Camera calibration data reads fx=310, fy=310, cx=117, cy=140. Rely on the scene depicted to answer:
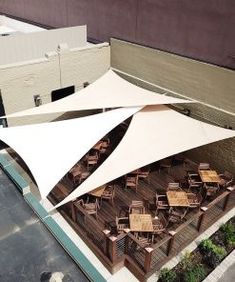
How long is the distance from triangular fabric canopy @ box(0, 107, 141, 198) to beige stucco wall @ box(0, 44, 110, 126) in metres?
3.58

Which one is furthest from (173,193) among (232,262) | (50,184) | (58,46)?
(58,46)

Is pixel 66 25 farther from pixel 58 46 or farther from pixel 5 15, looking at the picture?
pixel 5 15

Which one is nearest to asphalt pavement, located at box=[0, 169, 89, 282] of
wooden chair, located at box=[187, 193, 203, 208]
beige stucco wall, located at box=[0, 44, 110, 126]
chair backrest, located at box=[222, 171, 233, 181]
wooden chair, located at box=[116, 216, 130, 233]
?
wooden chair, located at box=[116, 216, 130, 233]

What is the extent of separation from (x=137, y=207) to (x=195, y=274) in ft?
10.1

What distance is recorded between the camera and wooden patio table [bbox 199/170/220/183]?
42.1 ft

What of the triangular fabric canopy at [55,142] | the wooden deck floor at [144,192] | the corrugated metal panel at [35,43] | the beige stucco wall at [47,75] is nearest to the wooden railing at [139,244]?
the wooden deck floor at [144,192]

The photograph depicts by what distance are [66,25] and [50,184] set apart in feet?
44.5

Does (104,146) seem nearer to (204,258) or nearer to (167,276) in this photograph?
(204,258)

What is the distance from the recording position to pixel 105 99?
1430 cm

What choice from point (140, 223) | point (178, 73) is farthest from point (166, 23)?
point (140, 223)

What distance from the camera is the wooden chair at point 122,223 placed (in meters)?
10.8

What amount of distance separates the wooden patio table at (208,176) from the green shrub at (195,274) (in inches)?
142

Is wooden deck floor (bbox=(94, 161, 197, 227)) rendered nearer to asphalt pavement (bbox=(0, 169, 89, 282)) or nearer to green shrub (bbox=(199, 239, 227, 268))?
green shrub (bbox=(199, 239, 227, 268))

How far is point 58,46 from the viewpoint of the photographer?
16.8 meters
